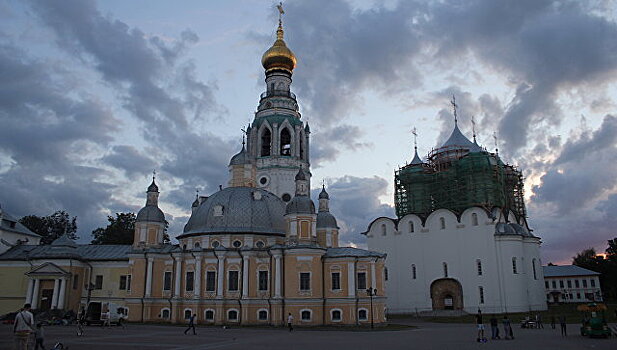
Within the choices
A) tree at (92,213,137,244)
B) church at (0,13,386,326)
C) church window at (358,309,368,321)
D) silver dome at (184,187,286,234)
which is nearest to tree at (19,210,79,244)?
tree at (92,213,137,244)

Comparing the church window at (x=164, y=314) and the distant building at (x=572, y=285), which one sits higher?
the distant building at (x=572, y=285)

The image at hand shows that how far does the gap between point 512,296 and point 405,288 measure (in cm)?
1087

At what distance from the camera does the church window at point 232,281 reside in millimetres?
40000

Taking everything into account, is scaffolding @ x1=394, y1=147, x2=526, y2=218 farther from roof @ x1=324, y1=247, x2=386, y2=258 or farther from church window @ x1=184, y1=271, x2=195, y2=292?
church window @ x1=184, y1=271, x2=195, y2=292

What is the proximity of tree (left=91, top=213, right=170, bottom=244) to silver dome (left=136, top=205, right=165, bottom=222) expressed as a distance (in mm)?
19856

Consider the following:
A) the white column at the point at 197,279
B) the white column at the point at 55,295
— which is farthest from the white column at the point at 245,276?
the white column at the point at 55,295

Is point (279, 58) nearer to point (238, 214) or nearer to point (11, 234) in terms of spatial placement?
point (238, 214)

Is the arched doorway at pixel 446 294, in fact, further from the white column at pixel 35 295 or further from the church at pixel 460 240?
the white column at pixel 35 295

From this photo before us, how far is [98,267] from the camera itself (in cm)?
4906

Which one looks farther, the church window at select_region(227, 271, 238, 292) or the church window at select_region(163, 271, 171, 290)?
the church window at select_region(163, 271, 171, 290)

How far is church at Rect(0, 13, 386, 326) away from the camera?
Answer: 38.2m

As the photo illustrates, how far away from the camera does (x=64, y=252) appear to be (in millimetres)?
47719

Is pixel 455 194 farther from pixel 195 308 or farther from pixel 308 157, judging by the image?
pixel 195 308

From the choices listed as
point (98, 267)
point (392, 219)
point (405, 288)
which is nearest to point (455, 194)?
point (392, 219)
